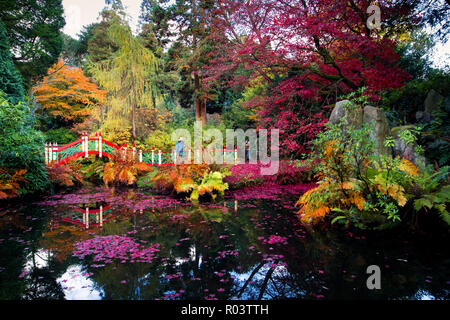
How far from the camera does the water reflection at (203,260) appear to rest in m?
2.39

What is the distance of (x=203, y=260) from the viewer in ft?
10.2

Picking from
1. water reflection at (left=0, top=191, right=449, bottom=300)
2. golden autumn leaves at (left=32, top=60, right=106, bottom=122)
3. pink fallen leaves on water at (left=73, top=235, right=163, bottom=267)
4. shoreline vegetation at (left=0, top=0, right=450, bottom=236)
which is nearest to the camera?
water reflection at (left=0, top=191, right=449, bottom=300)

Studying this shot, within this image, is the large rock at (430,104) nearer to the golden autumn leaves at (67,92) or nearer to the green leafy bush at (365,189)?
the green leafy bush at (365,189)

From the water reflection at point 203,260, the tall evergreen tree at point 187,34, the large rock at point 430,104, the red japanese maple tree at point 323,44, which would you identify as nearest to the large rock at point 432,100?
the large rock at point 430,104

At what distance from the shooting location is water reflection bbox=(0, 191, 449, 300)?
239 centimetres

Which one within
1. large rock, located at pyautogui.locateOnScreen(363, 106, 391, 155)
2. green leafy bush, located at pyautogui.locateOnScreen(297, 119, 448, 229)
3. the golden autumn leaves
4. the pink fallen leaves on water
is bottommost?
the pink fallen leaves on water

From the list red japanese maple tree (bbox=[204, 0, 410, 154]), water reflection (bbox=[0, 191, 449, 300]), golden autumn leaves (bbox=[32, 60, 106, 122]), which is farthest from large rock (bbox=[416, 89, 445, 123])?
golden autumn leaves (bbox=[32, 60, 106, 122])

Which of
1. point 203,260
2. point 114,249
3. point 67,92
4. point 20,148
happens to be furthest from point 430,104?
point 67,92

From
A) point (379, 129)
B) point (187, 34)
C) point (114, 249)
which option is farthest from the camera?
point (187, 34)

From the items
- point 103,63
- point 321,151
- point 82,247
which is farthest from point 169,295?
point 103,63

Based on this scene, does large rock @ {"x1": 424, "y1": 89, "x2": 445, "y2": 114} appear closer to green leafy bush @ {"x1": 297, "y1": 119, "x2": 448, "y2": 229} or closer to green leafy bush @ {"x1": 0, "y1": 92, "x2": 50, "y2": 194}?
green leafy bush @ {"x1": 297, "y1": 119, "x2": 448, "y2": 229}

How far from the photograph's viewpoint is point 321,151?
14.6 ft

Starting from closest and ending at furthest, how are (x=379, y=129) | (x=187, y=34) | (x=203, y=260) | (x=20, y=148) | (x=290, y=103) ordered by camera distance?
(x=203, y=260)
(x=379, y=129)
(x=20, y=148)
(x=290, y=103)
(x=187, y=34)

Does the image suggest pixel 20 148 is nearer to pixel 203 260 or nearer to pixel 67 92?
pixel 203 260
